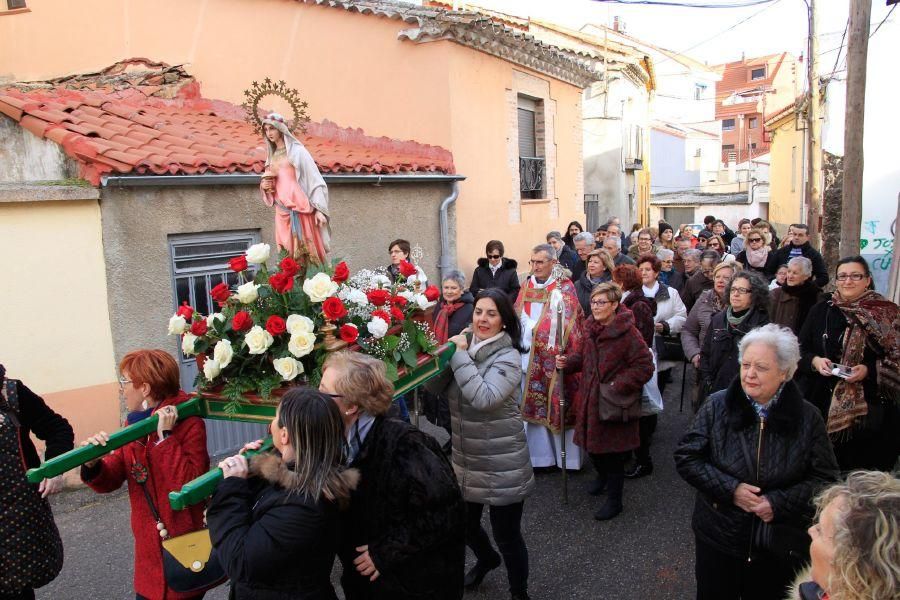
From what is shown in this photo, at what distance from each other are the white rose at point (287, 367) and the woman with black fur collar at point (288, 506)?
2.00 ft

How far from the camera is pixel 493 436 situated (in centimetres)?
365

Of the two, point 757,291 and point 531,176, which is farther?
point 531,176

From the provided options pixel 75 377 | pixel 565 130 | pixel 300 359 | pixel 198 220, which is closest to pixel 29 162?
pixel 198 220

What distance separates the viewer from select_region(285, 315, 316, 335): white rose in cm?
287

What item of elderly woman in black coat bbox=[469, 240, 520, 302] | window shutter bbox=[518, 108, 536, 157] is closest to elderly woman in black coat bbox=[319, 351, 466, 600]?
elderly woman in black coat bbox=[469, 240, 520, 302]

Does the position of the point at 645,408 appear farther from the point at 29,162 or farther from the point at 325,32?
the point at 325,32

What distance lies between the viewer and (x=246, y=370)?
9.66ft

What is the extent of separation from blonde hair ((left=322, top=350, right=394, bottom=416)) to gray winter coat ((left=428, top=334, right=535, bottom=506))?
104cm

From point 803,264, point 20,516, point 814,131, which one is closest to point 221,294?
point 20,516

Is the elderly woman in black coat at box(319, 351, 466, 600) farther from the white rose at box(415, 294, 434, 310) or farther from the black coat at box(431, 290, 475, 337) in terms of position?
the black coat at box(431, 290, 475, 337)

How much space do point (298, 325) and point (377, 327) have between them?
0.37 metres

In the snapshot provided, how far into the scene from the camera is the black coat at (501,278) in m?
8.45

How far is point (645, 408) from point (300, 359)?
3.37 meters

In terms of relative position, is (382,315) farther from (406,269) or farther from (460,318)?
(460,318)
